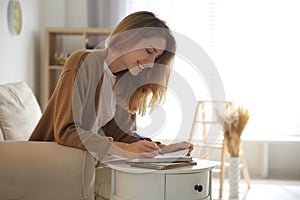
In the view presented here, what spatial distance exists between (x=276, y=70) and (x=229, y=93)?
0.49m

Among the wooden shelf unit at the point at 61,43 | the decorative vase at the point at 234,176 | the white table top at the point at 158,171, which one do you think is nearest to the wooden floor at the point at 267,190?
the decorative vase at the point at 234,176

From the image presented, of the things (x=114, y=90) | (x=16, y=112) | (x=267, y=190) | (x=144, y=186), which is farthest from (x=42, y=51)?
(x=144, y=186)

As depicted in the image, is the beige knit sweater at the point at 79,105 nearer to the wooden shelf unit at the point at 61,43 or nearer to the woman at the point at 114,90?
the woman at the point at 114,90

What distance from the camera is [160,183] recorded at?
71.2 inches

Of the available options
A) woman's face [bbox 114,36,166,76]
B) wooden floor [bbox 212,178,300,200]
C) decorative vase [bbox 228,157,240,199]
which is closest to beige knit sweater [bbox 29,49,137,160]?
woman's face [bbox 114,36,166,76]

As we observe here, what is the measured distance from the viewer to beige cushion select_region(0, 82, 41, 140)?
2420mm

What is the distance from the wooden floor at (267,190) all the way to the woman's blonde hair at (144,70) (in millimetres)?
1758

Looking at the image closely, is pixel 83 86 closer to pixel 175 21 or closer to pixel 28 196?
pixel 28 196

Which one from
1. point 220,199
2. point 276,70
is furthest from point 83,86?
point 276,70

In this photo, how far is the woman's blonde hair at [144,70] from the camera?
6.39ft

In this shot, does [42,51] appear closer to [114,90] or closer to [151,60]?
[114,90]

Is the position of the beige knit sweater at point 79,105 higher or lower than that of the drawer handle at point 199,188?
higher

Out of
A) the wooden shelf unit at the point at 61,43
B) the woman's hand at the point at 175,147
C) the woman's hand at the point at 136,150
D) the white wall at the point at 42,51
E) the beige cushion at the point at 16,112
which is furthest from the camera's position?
the wooden shelf unit at the point at 61,43

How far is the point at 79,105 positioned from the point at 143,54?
0.34 meters
